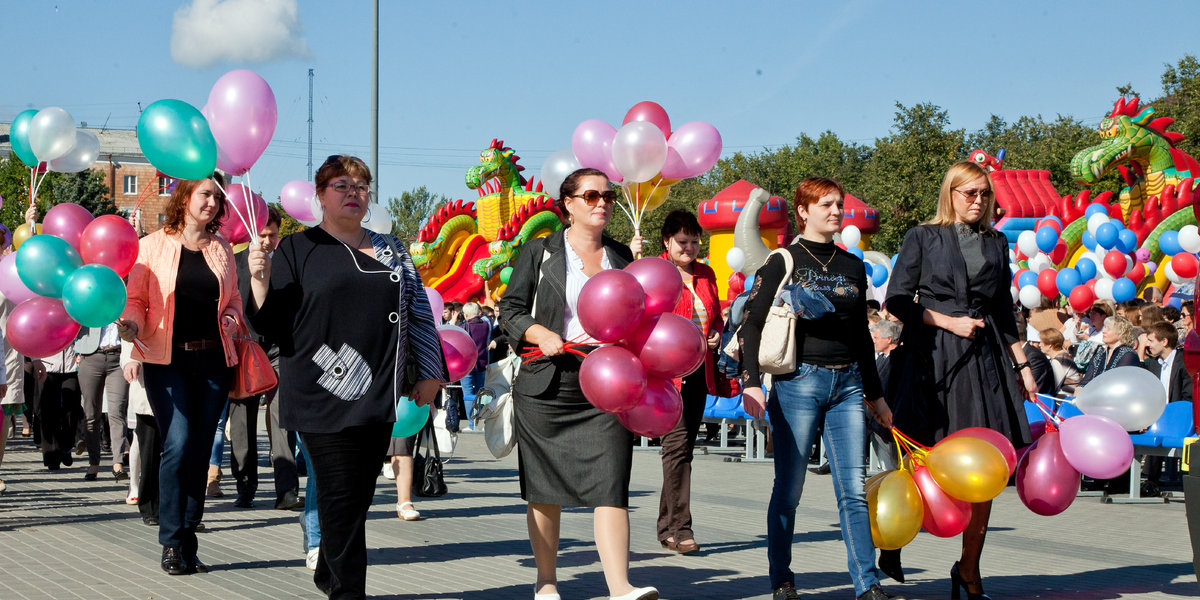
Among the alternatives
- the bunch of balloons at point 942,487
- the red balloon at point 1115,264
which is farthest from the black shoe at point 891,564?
the red balloon at point 1115,264

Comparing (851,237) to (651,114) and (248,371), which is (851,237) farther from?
(248,371)

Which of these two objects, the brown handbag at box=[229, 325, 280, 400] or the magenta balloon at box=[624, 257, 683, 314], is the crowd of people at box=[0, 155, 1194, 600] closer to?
the brown handbag at box=[229, 325, 280, 400]

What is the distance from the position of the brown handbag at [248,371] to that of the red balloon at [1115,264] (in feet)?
59.9

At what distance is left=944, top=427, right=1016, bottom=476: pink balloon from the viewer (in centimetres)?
554

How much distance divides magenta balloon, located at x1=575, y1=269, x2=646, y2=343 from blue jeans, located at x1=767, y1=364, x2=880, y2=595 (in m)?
1.16

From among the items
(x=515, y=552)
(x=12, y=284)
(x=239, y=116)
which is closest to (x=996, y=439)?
(x=515, y=552)

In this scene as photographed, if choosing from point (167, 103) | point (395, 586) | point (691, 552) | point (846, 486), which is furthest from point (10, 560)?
point (846, 486)

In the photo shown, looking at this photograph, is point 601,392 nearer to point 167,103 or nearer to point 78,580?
point 167,103

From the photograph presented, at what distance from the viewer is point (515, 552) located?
743cm

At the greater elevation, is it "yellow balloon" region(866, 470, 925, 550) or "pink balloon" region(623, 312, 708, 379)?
"pink balloon" region(623, 312, 708, 379)

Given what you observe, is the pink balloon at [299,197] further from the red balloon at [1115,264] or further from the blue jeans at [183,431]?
the red balloon at [1115,264]

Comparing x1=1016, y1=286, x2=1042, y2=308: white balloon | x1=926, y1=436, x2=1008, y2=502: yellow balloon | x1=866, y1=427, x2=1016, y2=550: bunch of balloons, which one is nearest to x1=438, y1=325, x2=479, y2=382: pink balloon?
x1=866, y1=427, x2=1016, y2=550: bunch of balloons

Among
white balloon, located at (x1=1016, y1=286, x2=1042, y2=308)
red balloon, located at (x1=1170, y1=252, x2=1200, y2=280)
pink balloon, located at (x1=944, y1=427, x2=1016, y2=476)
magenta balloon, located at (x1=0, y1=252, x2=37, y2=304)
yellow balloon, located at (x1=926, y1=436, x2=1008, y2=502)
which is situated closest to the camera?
yellow balloon, located at (x1=926, y1=436, x2=1008, y2=502)

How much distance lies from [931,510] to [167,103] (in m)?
3.99
